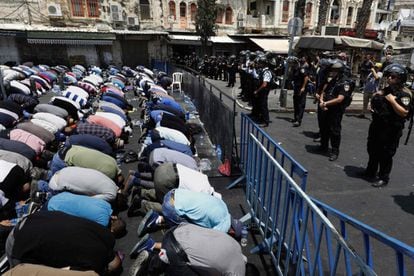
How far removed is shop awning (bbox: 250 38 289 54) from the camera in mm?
22800

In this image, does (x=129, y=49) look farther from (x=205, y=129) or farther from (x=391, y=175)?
(x=391, y=175)

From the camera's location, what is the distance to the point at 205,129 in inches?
322

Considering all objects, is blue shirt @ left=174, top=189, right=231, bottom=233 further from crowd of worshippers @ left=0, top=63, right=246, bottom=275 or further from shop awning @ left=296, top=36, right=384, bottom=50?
shop awning @ left=296, top=36, right=384, bottom=50

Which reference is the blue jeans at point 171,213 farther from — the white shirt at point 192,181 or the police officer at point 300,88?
the police officer at point 300,88

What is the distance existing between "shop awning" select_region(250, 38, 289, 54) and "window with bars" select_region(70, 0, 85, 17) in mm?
14047

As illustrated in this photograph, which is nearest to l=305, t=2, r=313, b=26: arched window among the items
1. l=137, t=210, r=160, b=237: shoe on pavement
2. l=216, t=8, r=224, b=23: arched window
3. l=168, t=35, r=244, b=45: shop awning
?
l=168, t=35, r=244, b=45: shop awning

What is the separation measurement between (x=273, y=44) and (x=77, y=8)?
52.1 feet

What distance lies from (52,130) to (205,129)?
3833 millimetres

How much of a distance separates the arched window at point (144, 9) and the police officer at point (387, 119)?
914 inches

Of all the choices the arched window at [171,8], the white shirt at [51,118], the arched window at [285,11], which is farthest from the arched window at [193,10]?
the white shirt at [51,118]

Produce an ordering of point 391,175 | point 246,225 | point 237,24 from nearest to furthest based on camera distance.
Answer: point 246,225
point 391,175
point 237,24

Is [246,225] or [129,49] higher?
[129,49]

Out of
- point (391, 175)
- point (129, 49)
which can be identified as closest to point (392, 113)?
point (391, 175)

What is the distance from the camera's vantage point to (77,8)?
22.3 m
